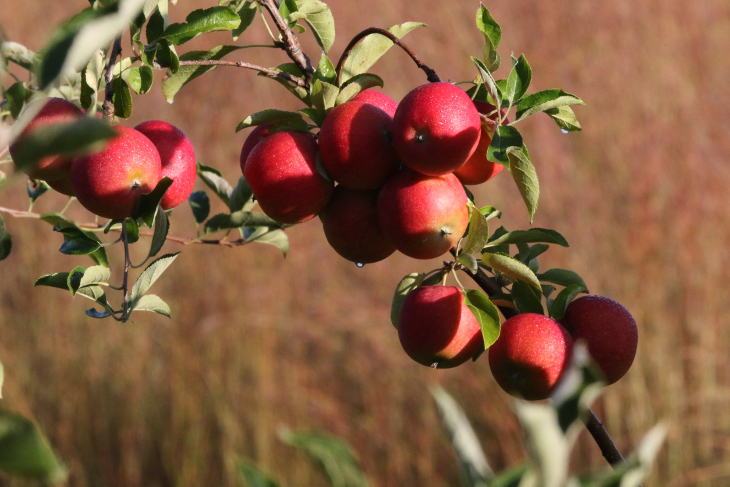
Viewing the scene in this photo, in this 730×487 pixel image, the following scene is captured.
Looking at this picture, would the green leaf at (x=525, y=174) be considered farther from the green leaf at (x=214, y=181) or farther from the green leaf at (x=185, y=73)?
the green leaf at (x=214, y=181)

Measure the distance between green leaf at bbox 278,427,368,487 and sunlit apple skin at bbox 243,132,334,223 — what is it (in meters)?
0.35

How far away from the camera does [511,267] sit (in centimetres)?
58

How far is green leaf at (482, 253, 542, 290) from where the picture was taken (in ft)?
1.88

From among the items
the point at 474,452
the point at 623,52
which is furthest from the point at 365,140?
the point at 623,52

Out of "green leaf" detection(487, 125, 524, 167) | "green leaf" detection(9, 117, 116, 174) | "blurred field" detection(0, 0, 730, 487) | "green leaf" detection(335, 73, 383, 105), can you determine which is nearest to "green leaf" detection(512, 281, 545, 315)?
"green leaf" detection(487, 125, 524, 167)

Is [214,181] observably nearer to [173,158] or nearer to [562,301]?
[173,158]

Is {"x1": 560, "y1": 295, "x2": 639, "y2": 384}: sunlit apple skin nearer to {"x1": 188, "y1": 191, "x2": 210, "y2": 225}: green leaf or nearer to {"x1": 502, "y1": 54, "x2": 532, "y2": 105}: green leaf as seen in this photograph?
{"x1": 502, "y1": 54, "x2": 532, "y2": 105}: green leaf

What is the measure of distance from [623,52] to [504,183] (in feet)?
2.71

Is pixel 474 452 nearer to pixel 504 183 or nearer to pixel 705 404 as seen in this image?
pixel 705 404

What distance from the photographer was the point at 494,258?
588 millimetres

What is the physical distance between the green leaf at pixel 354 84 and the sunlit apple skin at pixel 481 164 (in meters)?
0.10

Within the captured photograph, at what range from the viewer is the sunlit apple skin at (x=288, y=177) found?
60 centimetres

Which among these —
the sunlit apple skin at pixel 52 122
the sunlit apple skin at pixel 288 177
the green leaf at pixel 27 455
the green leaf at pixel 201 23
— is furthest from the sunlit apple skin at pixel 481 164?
the green leaf at pixel 27 455

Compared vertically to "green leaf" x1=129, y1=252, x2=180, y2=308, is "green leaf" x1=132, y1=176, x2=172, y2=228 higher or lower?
higher
